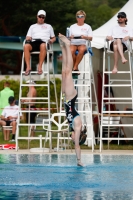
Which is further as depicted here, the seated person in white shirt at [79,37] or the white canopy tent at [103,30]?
the white canopy tent at [103,30]

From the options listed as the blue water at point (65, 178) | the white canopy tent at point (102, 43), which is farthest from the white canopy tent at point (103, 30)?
the blue water at point (65, 178)

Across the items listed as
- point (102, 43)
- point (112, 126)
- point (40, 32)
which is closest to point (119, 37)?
point (102, 43)

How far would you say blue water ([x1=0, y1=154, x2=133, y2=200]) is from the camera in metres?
10.2

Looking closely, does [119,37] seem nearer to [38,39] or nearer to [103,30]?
[38,39]

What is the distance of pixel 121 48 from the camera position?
1730 cm

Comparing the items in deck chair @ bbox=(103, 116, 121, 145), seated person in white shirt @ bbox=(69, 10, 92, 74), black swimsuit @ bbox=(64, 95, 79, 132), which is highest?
seated person in white shirt @ bbox=(69, 10, 92, 74)

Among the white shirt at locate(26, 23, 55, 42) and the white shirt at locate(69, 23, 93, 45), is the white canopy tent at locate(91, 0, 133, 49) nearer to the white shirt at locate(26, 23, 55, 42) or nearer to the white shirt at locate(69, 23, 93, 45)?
the white shirt at locate(69, 23, 93, 45)

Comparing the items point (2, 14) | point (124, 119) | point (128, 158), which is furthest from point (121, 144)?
point (2, 14)

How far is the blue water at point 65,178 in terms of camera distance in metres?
10.2

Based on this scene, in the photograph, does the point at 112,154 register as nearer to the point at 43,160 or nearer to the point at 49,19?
the point at 43,160

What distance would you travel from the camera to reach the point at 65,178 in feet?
39.0

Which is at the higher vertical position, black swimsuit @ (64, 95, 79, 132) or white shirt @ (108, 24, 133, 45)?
white shirt @ (108, 24, 133, 45)

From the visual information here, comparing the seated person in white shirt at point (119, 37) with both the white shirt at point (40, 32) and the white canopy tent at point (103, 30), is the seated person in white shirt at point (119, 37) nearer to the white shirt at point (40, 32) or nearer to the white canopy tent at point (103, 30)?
the white canopy tent at point (103, 30)

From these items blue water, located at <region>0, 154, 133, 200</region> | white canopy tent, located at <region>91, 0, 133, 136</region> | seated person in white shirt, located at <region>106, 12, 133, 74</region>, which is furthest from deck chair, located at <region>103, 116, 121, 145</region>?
blue water, located at <region>0, 154, 133, 200</region>
